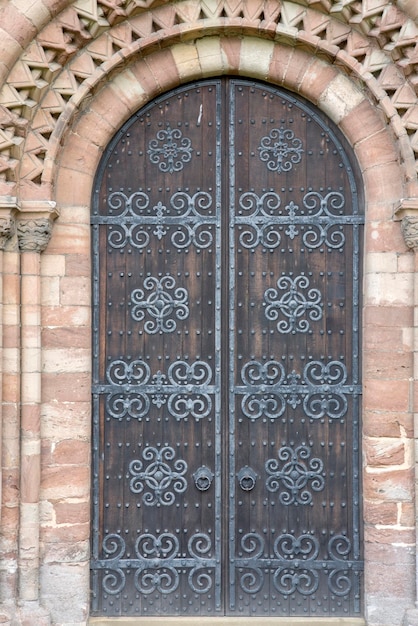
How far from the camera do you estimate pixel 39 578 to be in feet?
16.2

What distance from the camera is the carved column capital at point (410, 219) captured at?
190 inches

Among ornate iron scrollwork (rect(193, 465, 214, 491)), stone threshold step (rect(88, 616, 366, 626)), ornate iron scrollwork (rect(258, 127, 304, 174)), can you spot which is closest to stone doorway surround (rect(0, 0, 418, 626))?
stone threshold step (rect(88, 616, 366, 626))

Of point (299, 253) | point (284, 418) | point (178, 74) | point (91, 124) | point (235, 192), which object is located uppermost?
point (178, 74)

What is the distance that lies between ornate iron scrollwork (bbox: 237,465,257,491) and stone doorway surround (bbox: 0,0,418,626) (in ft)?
2.55

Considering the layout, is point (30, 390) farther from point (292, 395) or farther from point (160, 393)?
point (292, 395)

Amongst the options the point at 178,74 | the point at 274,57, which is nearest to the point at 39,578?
the point at 178,74

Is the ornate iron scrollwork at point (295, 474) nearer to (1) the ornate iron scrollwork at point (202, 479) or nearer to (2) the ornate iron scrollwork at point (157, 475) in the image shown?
(1) the ornate iron scrollwork at point (202, 479)

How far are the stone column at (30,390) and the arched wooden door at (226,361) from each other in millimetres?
431

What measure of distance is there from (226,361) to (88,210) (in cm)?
141

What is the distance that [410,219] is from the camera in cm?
485

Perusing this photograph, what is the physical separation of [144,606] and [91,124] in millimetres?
3320

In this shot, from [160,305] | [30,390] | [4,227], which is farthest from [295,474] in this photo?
[4,227]

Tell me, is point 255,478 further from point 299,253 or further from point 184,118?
point 184,118

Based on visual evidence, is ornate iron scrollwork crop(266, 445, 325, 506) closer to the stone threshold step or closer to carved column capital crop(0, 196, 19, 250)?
the stone threshold step
